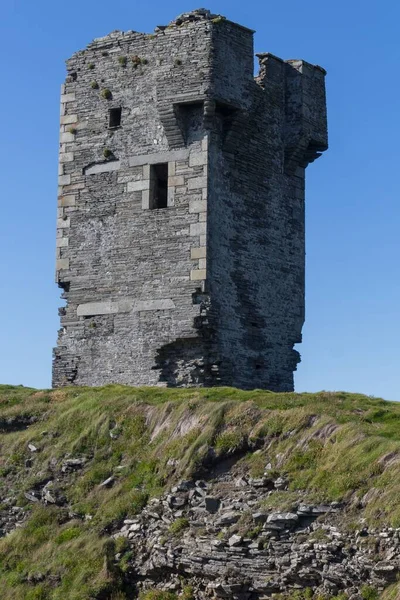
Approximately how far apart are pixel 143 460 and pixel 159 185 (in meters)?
8.93

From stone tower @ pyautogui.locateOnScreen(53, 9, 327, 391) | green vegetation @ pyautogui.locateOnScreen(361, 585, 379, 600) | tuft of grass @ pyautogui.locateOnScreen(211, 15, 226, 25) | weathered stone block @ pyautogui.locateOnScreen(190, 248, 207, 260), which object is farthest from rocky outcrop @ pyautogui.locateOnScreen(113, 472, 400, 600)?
tuft of grass @ pyautogui.locateOnScreen(211, 15, 226, 25)

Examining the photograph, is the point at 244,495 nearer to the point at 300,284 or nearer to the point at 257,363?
the point at 257,363

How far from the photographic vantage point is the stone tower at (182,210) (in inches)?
1119

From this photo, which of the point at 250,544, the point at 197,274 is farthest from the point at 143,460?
the point at 197,274

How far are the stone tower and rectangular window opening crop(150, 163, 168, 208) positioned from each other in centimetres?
4

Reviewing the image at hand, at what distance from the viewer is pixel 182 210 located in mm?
28734

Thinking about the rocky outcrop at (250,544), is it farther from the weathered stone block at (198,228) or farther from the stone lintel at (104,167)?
the stone lintel at (104,167)

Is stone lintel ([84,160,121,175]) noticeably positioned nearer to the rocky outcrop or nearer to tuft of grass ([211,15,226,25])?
tuft of grass ([211,15,226,25])

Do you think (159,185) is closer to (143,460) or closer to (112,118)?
(112,118)

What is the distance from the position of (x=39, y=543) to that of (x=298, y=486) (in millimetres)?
5115

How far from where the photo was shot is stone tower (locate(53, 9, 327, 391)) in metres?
28.4

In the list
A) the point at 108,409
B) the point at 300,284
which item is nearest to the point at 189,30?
the point at 300,284

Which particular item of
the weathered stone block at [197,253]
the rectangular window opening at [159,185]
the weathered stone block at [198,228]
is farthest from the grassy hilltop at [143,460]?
the rectangular window opening at [159,185]

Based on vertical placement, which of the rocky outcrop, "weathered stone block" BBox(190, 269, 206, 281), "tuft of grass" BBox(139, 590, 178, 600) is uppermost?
"weathered stone block" BBox(190, 269, 206, 281)
